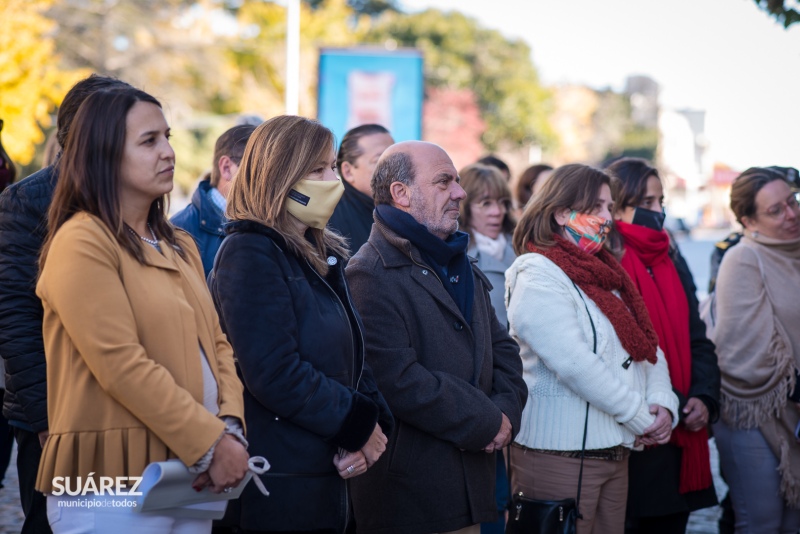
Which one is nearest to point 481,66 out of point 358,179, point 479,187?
point 479,187

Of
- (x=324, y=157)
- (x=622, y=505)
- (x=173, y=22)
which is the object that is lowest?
(x=622, y=505)

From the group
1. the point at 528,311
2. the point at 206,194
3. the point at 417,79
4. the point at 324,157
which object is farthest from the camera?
the point at 417,79

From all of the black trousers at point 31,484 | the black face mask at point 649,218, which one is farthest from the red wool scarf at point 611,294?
the black trousers at point 31,484

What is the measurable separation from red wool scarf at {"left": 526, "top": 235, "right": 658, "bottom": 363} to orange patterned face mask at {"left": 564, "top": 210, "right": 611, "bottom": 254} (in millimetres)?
64

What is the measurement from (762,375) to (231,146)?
3211 millimetres

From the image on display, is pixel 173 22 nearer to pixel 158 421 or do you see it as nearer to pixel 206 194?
pixel 206 194

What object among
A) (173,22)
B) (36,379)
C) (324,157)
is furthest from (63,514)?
(173,22)

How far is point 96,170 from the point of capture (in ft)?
9.46

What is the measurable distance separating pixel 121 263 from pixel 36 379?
0.72 meters

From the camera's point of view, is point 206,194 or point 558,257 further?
point 206,194

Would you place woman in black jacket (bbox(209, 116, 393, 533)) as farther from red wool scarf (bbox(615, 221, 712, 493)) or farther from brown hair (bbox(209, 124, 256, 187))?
A: red wool scarf (bbox(615, 221, 712, 493))

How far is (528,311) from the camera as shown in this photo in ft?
14.5

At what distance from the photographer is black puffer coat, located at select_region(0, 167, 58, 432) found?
10.6ft

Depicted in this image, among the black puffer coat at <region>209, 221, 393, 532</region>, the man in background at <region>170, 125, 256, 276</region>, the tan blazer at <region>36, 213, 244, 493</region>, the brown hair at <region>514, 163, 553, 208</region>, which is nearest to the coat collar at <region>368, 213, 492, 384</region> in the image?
the black puffer coat at <region>209, 221, 393, 532</region>
